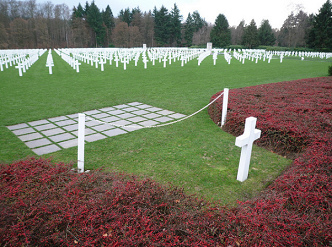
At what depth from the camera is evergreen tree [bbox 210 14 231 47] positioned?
65750 millimetres

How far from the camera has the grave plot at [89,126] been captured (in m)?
5.14

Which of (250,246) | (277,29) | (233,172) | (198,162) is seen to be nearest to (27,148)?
(198,162)

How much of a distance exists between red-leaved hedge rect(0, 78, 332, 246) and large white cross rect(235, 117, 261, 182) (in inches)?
23.4

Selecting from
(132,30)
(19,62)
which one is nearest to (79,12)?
(132,30)

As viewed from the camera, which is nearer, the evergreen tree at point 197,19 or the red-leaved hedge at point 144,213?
the red-leaved hedge at point 144,213

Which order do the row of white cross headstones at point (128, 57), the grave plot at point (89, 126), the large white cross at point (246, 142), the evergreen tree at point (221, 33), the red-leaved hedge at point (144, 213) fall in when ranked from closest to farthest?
the red-leaved hedge at point (144, 213)
the large white cross at point (246, 142)
the grave plot at point (89, 126)
the row of white cross headstones at point (128, 57)
the evergreen tree at point (221, 33)

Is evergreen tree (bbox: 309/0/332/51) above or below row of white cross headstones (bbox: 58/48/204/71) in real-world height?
above

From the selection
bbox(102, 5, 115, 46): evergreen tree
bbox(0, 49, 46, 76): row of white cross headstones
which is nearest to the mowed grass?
bbox(0, 49, 46, 76): row of white cross headstones

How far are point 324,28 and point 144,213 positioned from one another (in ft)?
191

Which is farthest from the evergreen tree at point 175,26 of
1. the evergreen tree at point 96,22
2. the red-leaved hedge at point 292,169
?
the red-leaved hedge at point 292,169

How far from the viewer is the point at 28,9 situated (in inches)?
2596

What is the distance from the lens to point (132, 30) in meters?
63.7

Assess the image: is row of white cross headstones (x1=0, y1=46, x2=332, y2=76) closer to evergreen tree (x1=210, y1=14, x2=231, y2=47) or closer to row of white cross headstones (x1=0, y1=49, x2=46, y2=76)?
row of white cross headstones (x1=0, y1=49, x2=46, y2=76)

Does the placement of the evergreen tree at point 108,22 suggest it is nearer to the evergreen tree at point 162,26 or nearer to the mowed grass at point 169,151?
the evergreen tree at point 162,26
